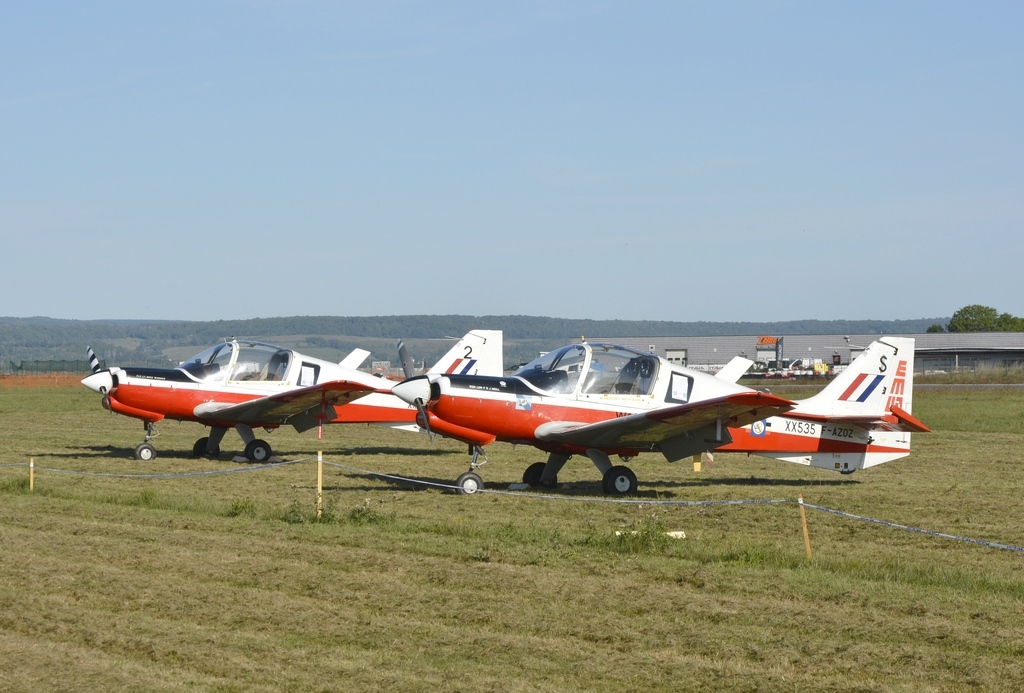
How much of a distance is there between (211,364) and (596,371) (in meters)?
9.00

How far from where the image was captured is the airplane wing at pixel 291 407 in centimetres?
1938

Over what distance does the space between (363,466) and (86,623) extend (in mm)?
12279

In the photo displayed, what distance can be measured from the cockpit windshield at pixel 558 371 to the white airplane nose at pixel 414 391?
1.54m

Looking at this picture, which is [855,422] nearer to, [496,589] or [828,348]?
[496,589]

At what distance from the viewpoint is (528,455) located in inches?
881

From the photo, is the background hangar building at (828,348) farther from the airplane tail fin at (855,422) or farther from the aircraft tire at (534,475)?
the aircraft tire at (534,475)

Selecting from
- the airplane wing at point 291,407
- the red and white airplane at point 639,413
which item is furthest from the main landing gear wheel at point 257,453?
the red and white airplane at point 639,413

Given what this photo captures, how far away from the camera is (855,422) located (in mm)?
Result: 17359

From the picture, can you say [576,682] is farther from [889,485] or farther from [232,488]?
[889,485]

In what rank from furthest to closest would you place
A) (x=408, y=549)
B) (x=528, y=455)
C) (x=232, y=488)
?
(x=528, y=455)
(x=232, y=488)
(x=408, y=549)

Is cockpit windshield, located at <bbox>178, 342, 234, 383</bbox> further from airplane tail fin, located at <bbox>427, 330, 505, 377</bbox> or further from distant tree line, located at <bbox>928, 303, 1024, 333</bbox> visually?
distant tree line, located at <bbox>928, 303, 1024, 333</bbox>

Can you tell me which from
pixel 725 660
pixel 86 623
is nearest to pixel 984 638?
pixel 725 660

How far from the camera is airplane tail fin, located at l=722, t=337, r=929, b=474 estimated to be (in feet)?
56.7

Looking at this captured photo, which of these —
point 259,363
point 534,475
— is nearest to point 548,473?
point 534,475
